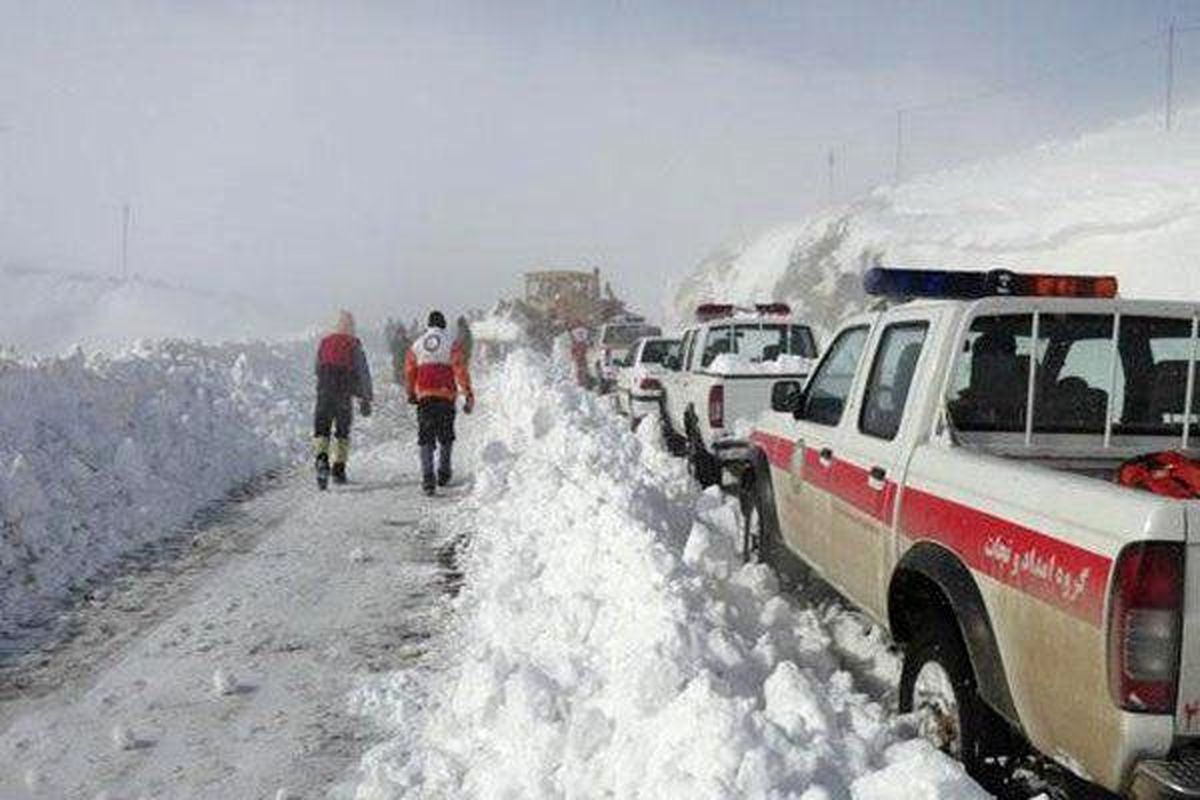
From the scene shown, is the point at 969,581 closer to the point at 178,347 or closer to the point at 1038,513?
the point at 1038,513

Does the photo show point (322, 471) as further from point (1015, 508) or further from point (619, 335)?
point (619, 335)

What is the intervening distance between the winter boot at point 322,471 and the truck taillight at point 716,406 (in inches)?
176

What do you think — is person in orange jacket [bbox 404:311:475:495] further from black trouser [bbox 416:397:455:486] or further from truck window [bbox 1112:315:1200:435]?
truck window [bbox 1112:315:1200:435]

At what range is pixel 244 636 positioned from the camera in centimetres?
666

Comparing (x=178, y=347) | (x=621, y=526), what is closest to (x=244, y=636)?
(x=621, y=526)

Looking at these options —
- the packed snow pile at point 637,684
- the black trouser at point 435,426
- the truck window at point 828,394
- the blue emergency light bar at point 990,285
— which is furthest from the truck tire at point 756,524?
the black trouser at point 435,426

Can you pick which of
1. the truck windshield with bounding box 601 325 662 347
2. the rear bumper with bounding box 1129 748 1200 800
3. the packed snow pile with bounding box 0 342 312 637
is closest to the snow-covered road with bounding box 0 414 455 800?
the packed snow pile with bounding box 0 342 312 637

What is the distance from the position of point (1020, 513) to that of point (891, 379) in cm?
179

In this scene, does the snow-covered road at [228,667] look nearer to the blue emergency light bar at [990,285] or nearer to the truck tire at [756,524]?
the truck tire at [756,524]

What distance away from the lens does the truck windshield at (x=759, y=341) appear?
13297 mm

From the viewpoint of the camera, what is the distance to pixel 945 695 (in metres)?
4.05

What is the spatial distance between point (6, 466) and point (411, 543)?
3.57m

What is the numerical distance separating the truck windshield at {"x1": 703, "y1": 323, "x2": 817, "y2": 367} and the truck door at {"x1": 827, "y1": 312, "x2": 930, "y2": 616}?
748 cm

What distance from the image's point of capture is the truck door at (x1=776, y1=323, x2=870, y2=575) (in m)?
5.87
